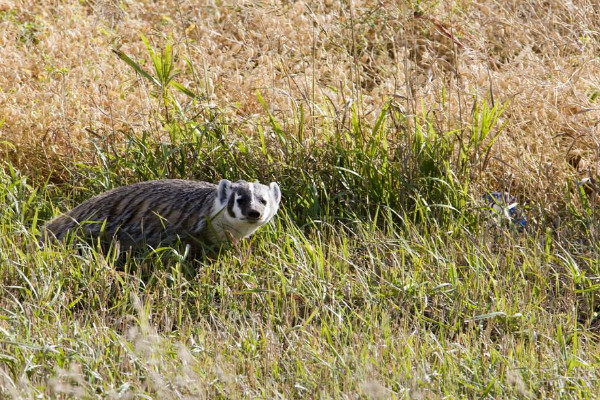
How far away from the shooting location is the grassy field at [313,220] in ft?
12.8

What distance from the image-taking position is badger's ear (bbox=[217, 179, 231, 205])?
202 inches

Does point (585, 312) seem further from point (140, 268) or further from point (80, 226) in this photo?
point (80, 226)

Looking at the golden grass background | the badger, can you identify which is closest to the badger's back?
the badger

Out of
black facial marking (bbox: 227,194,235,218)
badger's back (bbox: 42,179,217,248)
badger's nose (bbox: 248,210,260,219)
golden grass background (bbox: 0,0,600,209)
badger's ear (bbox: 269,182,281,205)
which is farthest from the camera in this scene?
golden grass background (bbox: 0,0,600,209)

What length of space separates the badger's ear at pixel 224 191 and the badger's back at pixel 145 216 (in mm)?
120

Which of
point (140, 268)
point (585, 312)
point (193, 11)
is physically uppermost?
point (193, 11)

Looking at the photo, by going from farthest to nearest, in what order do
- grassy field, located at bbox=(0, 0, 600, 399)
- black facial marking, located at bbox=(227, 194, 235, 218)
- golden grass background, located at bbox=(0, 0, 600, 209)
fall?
1. golden grass background, located at bbox=(0, 0, 600, 209)
2. black facial marking, located at bbox=(227, 194, 235, 218)
3. grassy field, located at bbox=(0, 0, 600, 399)

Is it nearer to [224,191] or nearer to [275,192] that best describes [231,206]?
Answer: [224,191]

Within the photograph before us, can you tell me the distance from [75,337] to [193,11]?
→ 446 centimetres

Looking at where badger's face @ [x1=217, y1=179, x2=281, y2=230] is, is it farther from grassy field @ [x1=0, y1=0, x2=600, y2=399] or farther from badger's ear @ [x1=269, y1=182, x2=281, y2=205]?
grassy field @ [x1=0, y1=0, x2=600, y2=399]

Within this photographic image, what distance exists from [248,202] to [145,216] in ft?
2.40

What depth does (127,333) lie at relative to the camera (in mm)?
4270

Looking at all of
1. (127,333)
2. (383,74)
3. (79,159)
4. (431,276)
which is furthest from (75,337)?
(383,74)

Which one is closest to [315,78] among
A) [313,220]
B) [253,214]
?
[313,220]
